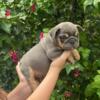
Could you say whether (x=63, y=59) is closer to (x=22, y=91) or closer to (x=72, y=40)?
(x=72, y=40)

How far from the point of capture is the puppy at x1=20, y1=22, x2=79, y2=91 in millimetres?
3078

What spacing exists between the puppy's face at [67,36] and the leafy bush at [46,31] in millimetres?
573

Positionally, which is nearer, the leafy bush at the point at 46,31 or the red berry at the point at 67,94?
the leafy bush at the point at 46,31

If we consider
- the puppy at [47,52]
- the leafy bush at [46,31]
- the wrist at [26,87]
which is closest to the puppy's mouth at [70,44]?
the puppy at [47,52]

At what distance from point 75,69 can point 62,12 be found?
2.21 ft

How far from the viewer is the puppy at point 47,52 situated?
3.08 meters

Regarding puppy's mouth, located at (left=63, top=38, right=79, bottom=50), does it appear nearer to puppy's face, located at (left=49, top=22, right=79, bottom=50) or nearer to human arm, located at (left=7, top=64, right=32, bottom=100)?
puppy's face, located at (left=49, top=22, right=79, bottom=50)

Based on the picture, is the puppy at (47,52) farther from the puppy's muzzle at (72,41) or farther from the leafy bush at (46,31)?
the leafy bush at (46,31)

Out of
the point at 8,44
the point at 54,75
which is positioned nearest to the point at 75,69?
the point at 8,44

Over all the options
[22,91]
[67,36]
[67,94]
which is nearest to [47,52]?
[67,36]

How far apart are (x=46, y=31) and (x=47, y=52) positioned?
0.50m

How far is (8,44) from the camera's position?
3.86 meters

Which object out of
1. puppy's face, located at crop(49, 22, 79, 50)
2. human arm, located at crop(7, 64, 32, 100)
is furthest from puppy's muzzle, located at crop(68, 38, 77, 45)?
human arm, located at crop(7, 64, 32, 100)

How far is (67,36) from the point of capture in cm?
307
